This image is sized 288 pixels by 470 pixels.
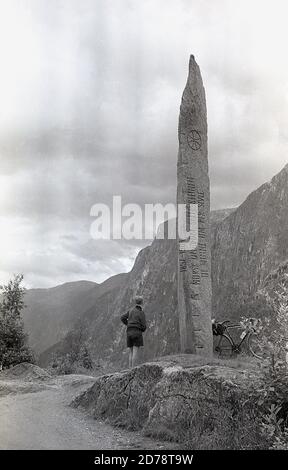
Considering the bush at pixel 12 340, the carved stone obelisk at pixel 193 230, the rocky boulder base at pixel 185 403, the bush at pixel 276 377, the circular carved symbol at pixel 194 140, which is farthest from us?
the bush at pixel 12 340

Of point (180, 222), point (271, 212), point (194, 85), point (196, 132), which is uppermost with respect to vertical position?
point (271, 212)

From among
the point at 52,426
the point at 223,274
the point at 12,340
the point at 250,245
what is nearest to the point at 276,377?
the point at 52,426

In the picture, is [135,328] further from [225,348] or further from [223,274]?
[223,274]

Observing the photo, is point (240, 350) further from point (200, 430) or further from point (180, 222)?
point (200, 430)

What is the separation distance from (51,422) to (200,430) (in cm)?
340

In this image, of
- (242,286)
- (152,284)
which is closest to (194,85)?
(242,286)

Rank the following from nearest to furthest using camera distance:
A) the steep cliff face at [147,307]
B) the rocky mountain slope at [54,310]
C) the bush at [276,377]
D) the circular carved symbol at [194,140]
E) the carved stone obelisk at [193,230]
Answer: the bush at [276,377] → the carved stone obelisk at [193,230] → the circular carved symbol at [194,140] → the steep cliff face at [147,307] → the rocky mountain slope at [54,310]

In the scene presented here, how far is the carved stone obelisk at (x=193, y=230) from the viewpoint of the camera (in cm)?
1217

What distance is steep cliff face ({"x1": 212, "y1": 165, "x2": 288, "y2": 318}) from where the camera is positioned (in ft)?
278

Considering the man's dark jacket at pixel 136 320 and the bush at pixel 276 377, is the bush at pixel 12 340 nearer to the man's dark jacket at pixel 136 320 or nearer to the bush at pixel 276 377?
the man's dark jacket at pixel 136 320

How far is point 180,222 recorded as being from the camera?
41.4ft

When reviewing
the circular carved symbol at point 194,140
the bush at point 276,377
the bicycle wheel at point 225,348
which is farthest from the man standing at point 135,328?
the bush at point 276,377

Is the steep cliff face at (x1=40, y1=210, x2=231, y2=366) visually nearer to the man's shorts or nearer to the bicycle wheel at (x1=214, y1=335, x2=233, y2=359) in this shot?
the bicycle wheel at (x1=214, y1=335, x2=233, y2=359)
